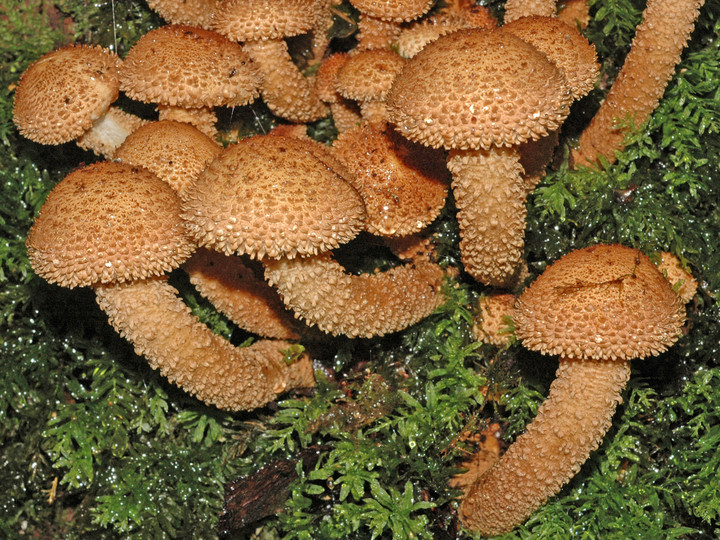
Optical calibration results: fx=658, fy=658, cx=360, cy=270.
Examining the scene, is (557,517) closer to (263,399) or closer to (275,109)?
(263,399)

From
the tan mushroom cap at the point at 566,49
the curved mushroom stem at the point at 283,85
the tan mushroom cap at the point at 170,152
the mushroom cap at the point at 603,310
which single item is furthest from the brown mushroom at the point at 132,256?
the tan mushroom cap at the point at 566,49

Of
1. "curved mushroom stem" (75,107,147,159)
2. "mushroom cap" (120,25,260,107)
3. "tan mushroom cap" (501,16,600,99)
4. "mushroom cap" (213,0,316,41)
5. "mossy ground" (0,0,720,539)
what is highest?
"tan mushroom cap" (501,16,600,99)

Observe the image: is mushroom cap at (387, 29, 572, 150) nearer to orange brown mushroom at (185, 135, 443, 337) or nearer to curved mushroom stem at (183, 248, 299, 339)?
orange brown mushroom at (185, 135, 443, 337)

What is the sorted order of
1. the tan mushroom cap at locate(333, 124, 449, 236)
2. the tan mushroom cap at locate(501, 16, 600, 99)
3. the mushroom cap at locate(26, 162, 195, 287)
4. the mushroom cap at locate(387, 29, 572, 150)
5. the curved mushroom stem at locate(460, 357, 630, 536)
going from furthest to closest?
the tan mushroom cap at locate(333, 124, 449, 236), the tan mushroom cap at locate(501, 16, 600, 99), the curved mushroom stem at locate(460, 357, 630, 536), the mushroom cap at locate(26, 162, 195, 287), the mushroom cap at locate(387, 29, 572, 150)

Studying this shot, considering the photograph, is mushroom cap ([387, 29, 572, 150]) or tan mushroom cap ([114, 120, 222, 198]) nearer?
mushroom cap ([387, 29, 572, 150])

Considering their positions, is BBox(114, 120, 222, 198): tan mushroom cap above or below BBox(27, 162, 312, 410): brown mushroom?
above

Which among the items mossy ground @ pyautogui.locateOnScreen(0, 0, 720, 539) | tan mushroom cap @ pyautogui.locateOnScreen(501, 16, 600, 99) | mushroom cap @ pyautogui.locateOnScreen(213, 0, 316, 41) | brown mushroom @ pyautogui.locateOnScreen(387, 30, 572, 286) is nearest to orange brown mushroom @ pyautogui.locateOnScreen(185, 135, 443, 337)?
brown mushroom @ pyautogui.locateOnScreen(387, 30, 572, 286)

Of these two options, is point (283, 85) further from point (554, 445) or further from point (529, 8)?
point (554, 445)

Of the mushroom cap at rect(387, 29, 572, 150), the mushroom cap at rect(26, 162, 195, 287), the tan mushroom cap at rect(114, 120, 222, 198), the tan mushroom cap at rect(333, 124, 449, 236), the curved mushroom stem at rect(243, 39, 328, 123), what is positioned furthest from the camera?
the curved mushroom stem at rect(243, 39, 328, 123)

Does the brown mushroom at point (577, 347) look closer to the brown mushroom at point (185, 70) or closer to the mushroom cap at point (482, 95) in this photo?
the mushroom cap at point (482, 95)
